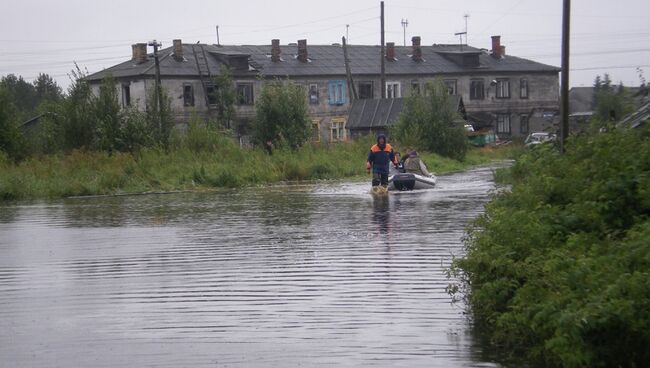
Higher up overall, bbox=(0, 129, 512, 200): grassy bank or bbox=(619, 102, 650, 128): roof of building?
bbox=(619, 102, 650, 128): roof of building

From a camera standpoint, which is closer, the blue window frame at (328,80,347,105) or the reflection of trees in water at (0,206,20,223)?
the reflection of trees in water at (0,206,20,223)

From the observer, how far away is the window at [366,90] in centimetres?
7556

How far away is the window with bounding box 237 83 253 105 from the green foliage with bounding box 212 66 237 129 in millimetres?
1948

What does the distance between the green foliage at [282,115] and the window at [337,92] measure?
18.9 m

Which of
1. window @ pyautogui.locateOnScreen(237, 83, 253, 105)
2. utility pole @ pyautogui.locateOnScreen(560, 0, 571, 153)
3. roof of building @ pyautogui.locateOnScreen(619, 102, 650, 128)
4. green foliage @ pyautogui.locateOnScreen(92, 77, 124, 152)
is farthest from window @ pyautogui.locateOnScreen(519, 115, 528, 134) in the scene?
roof of building @ pyautogui.locateOnScreen(619, 102, 650, 128)

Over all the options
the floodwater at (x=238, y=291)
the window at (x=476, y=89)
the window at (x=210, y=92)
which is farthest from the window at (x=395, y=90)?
the floodwater at (x=238, y=291)

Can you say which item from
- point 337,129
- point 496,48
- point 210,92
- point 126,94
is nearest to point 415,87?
point 210,92

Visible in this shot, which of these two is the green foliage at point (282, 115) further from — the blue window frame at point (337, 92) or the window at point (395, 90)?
the window at point (395, 90)

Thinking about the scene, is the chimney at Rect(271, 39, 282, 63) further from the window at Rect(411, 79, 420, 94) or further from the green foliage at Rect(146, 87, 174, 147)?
the green foliage at Rect(146, 87, 174, 147)

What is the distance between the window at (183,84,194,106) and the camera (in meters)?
67.4

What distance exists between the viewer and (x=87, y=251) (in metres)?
17.5

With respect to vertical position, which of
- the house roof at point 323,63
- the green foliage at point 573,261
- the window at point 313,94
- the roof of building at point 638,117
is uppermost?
the house roof at point 323,63

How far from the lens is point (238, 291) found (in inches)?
496

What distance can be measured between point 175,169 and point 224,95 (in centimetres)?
2879
